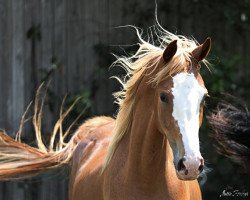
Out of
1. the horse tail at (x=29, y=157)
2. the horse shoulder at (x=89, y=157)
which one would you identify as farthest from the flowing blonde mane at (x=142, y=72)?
the horse tail at (x=29, y=157)

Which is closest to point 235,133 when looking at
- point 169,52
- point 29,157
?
point 169,52

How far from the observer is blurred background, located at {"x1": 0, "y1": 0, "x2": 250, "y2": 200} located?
7832mm

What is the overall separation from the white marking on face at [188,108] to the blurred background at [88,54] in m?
3.57

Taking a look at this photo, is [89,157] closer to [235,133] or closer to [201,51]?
[235,133]

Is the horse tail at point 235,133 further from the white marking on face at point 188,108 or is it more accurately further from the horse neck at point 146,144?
the white marking on face at point 188,108

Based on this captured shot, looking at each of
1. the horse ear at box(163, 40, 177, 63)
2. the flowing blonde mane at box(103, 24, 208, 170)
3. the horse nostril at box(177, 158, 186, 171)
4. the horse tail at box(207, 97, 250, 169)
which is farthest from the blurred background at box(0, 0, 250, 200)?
the horse nostril at box(177, 158, 186, 171)

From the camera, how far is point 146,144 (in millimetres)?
4465

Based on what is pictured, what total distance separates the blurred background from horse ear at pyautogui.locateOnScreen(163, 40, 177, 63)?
3.44m

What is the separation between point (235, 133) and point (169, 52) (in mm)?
1386

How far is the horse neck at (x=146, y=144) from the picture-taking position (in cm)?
443

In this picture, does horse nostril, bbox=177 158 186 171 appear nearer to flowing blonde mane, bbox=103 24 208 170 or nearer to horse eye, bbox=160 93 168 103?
horse eye, bbox=160 93 168 103

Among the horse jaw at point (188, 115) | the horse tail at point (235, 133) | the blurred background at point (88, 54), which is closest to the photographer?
the horse jaw at point (188, 115)

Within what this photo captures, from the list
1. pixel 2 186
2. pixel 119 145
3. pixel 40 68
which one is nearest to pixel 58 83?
pixel 40 68

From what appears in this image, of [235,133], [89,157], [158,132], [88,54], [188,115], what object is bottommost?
[89,157]
